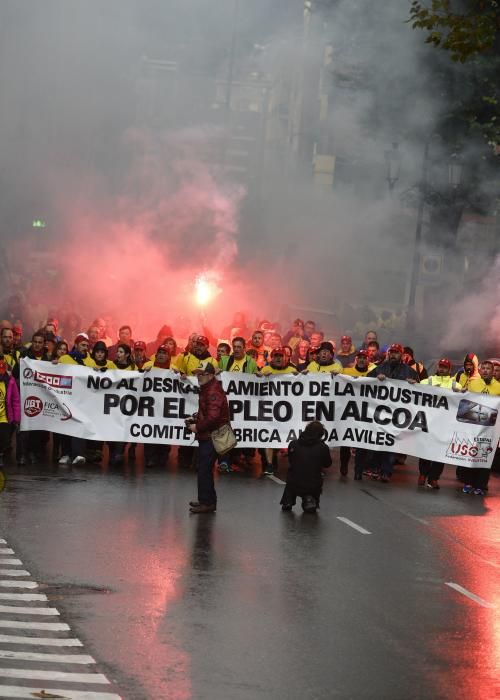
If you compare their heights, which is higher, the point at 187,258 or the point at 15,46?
the point at 15,46

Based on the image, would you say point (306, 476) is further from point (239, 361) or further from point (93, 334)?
point (93, 334)

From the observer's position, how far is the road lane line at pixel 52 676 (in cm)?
741

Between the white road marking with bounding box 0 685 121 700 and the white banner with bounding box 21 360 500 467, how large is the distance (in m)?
9.54

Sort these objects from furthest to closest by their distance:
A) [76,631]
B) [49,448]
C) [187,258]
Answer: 1. [187,258]
2. [49,448]
3. [76,631]

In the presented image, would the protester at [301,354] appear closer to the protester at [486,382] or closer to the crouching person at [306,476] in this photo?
the protester at [486,382]

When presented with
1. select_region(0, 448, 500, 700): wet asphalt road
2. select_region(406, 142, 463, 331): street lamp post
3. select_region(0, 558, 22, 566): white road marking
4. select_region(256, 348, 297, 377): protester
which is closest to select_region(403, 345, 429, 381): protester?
select_region(256, 348, 297, 377): protester

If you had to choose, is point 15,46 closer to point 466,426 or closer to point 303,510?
point 466,426

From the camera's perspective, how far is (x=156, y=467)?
55.7 ft

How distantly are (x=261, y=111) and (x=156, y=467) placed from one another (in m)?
50.6

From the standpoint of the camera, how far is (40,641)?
8.18 m

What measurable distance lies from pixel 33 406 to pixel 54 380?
1.35ft

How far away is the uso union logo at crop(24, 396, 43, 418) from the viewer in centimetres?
1681

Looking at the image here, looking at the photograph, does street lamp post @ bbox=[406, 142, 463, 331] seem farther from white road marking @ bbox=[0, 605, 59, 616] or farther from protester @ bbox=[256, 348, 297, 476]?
white road marking @ bbox=[0, 605, 59, 616]

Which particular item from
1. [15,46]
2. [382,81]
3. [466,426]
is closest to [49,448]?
[466,426]
